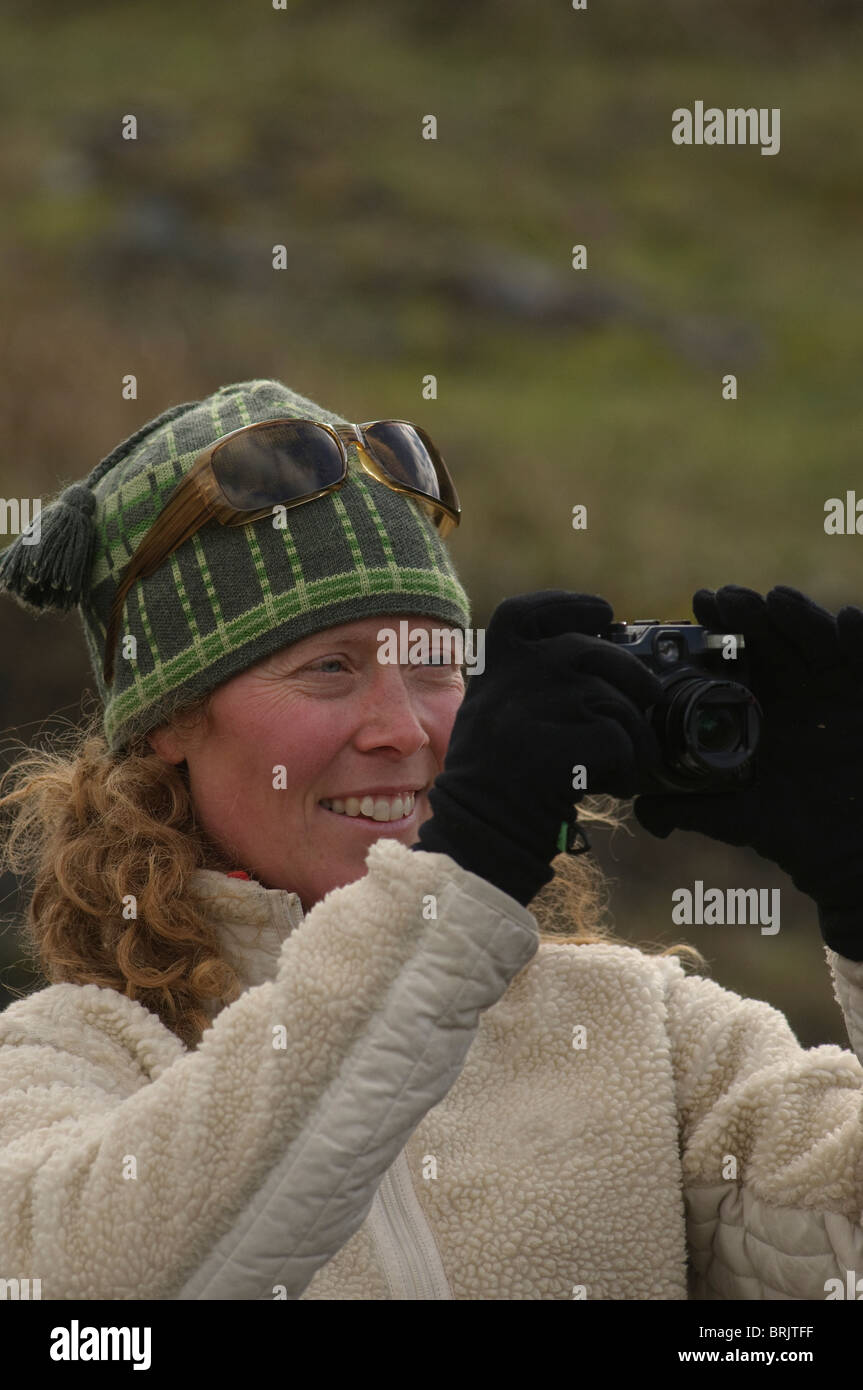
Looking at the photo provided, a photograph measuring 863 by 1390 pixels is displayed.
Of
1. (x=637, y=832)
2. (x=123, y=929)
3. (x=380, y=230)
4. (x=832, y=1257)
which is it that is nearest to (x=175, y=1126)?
(x=123, y=929)

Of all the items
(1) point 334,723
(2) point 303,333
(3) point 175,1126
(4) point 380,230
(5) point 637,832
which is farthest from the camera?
(4) point 380,230

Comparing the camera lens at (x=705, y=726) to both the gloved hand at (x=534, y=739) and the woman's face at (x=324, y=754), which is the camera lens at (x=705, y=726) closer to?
the gloved hand at (x=534, y=739)

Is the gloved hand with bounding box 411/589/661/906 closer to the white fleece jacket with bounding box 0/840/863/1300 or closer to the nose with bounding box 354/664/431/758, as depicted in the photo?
the white fleece jacket with bounding box 0/840/863/1300

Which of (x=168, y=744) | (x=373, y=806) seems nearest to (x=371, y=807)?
(x=373, y=806)

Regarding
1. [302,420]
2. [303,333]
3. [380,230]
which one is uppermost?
[380,230]

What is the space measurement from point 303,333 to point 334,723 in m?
6.56

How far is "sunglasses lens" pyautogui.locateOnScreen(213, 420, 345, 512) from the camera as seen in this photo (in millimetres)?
1963

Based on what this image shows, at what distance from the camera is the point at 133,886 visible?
194cm

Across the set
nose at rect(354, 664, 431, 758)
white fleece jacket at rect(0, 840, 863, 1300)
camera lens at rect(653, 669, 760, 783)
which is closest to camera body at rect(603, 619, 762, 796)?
camera lens at rect(653, 669, 760, 783)

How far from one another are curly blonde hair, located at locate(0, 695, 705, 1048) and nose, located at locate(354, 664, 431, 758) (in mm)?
218

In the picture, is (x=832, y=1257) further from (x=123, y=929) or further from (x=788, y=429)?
(x=788, y=429)

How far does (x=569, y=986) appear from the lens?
6.14ft

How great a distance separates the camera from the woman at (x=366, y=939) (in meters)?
1.38

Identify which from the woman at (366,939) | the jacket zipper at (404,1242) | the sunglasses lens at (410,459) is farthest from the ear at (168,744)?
the jacket zipper at (404,1242)
